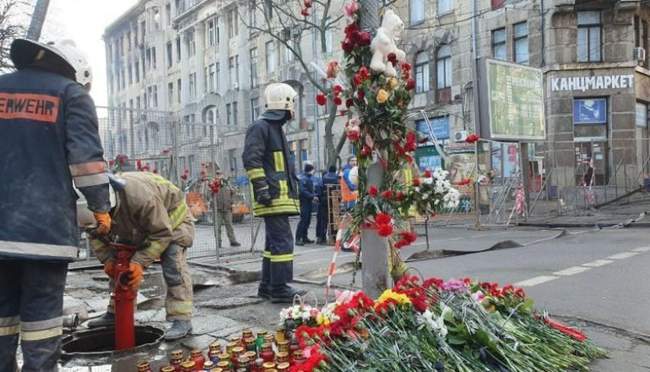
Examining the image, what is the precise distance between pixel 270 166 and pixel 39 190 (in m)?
3.02

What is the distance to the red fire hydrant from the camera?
432cm

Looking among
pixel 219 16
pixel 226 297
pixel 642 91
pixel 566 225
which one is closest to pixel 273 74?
pixel 219 16

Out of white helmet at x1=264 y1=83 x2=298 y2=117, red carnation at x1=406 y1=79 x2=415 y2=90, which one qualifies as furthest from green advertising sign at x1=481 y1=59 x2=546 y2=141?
red carnation at x1=406 y1=79 x2=415 y2=90

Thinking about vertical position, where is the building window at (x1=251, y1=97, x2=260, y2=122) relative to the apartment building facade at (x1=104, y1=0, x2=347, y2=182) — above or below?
below

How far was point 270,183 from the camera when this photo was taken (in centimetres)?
602

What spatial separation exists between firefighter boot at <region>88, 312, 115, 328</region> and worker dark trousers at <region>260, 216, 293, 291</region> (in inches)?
61.6

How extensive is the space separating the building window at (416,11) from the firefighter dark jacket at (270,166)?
22541 mm

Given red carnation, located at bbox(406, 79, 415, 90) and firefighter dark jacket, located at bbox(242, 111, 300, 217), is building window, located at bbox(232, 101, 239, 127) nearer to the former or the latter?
firefighter dark jacket, located at bbox(242, 111, 300, 217)

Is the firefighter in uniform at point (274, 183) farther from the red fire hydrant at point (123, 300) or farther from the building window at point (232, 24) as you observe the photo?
the building window at point (232, 24)

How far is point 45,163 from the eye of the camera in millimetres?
3293

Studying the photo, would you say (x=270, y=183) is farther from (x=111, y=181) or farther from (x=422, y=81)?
(x=422, y=81)

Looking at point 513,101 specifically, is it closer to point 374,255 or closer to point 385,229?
point 374,255

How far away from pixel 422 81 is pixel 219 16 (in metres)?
20.1

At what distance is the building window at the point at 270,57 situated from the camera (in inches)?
1448
